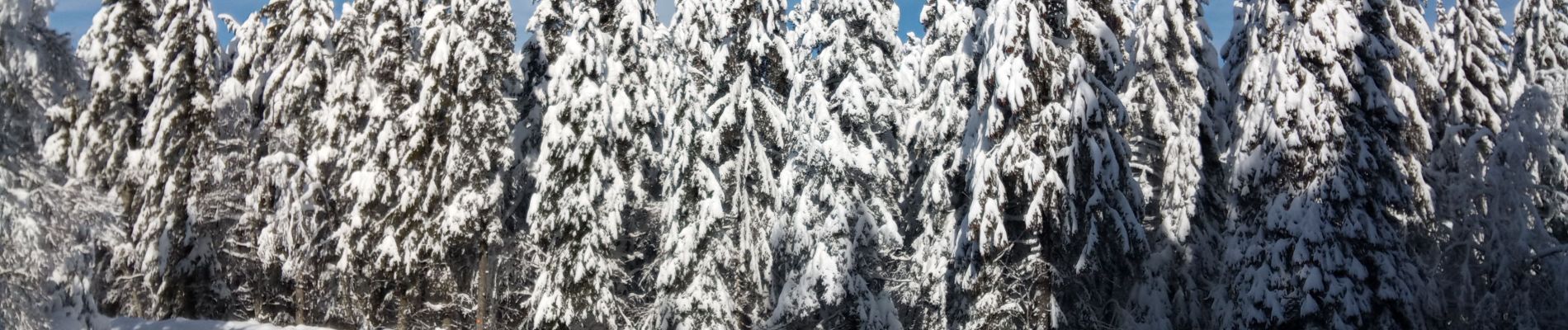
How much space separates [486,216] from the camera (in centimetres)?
2292

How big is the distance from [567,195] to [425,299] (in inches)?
287

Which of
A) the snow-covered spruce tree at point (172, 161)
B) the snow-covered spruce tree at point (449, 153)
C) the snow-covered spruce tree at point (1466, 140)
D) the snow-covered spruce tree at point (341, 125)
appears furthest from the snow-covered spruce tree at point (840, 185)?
the snow-covered spruce tree at point (172, 161)

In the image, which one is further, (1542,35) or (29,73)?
(1542,35)

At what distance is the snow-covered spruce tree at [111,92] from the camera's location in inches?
1018

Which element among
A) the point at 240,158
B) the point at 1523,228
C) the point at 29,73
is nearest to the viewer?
the point at 29,73

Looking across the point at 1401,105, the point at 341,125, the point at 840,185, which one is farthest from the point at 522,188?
the point at 1401,105

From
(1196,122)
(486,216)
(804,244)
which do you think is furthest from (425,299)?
(1196,122)

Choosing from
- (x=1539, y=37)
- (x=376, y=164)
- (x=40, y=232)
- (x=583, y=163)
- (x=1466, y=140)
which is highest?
(x=1539, y=37)

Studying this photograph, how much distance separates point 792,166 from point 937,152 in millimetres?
3332

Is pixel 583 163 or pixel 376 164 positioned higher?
pixel 376 164

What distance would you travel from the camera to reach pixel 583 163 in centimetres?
2091

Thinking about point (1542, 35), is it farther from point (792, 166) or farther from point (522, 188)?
point (522, 188)

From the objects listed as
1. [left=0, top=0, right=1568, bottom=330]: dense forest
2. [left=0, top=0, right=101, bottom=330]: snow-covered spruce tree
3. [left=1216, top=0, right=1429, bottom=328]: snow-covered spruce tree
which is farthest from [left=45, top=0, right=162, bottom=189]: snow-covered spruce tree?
[left=1216, top=0, right=1429, bottom=328]: snow-covered spruce tree

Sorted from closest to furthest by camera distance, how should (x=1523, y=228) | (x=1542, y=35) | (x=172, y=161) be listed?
(x=1523, y=228) → (x=1542, y=35) → (x=172, y=161)
